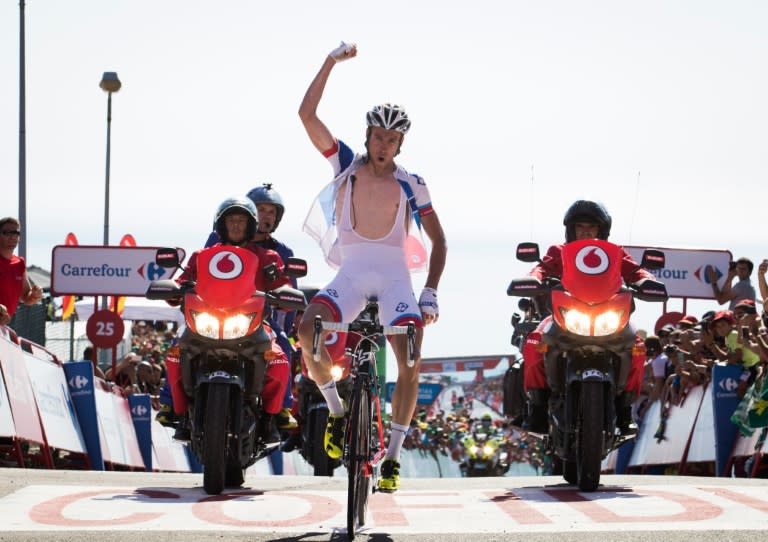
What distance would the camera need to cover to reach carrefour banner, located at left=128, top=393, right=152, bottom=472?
18.4m

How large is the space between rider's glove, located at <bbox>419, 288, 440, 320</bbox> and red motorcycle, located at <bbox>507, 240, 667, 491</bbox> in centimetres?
140

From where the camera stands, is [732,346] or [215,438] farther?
[732,346]

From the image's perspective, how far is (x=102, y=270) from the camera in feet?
82.5

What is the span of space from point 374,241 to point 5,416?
5.82 meters

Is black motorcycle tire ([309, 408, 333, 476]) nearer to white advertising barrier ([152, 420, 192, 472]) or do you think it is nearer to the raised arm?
the raised arm

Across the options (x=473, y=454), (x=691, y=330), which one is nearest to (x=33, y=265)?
(x=473, y=454)

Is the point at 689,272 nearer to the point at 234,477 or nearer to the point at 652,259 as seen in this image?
the point at 652,259

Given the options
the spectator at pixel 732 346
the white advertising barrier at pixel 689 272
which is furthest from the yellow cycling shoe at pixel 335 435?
the white advertising barrier at pixel 689 272

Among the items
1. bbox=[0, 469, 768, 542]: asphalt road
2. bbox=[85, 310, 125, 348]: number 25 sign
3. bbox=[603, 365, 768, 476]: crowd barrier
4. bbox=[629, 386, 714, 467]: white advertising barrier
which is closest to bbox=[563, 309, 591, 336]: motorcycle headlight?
bbox=[0, 469, 768, 542]: asphalt road

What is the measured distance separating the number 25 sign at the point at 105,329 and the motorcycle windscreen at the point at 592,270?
15172mm

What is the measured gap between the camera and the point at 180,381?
9.82m

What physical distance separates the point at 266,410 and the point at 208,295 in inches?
40.9

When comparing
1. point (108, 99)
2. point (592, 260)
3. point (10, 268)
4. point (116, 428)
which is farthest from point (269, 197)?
point (108, 99)

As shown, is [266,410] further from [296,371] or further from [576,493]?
[296,371]
